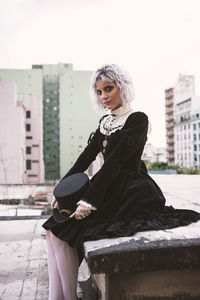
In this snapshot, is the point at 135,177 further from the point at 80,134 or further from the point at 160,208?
the point at 80,134

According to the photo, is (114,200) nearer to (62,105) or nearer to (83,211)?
(83,211)

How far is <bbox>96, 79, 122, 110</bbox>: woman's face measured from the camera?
1.61m

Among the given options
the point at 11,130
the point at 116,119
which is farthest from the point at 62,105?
the point at 116,119

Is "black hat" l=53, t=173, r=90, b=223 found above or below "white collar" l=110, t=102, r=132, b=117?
below

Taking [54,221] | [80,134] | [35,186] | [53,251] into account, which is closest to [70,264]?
[53,251]

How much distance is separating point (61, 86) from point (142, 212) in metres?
45.8

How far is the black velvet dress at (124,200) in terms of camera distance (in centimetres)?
130

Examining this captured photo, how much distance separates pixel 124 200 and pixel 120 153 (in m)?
0.24

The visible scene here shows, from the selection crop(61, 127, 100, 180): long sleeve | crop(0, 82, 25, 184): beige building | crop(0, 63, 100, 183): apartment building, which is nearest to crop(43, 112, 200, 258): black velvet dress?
crop(61, 127, 100, 180): long sleeve

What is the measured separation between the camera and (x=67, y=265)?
56.7 inches

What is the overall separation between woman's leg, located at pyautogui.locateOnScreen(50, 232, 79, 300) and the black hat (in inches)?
4.5

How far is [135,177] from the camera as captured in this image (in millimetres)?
1507

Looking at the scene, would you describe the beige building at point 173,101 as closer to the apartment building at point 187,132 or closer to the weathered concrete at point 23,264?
the apartment building at point 187,132

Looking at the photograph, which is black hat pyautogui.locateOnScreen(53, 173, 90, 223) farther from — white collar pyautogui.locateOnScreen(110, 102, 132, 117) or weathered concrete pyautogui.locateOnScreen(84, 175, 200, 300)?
white collar pyautogui.locateOnScreen(110, 102, 132, 117)
